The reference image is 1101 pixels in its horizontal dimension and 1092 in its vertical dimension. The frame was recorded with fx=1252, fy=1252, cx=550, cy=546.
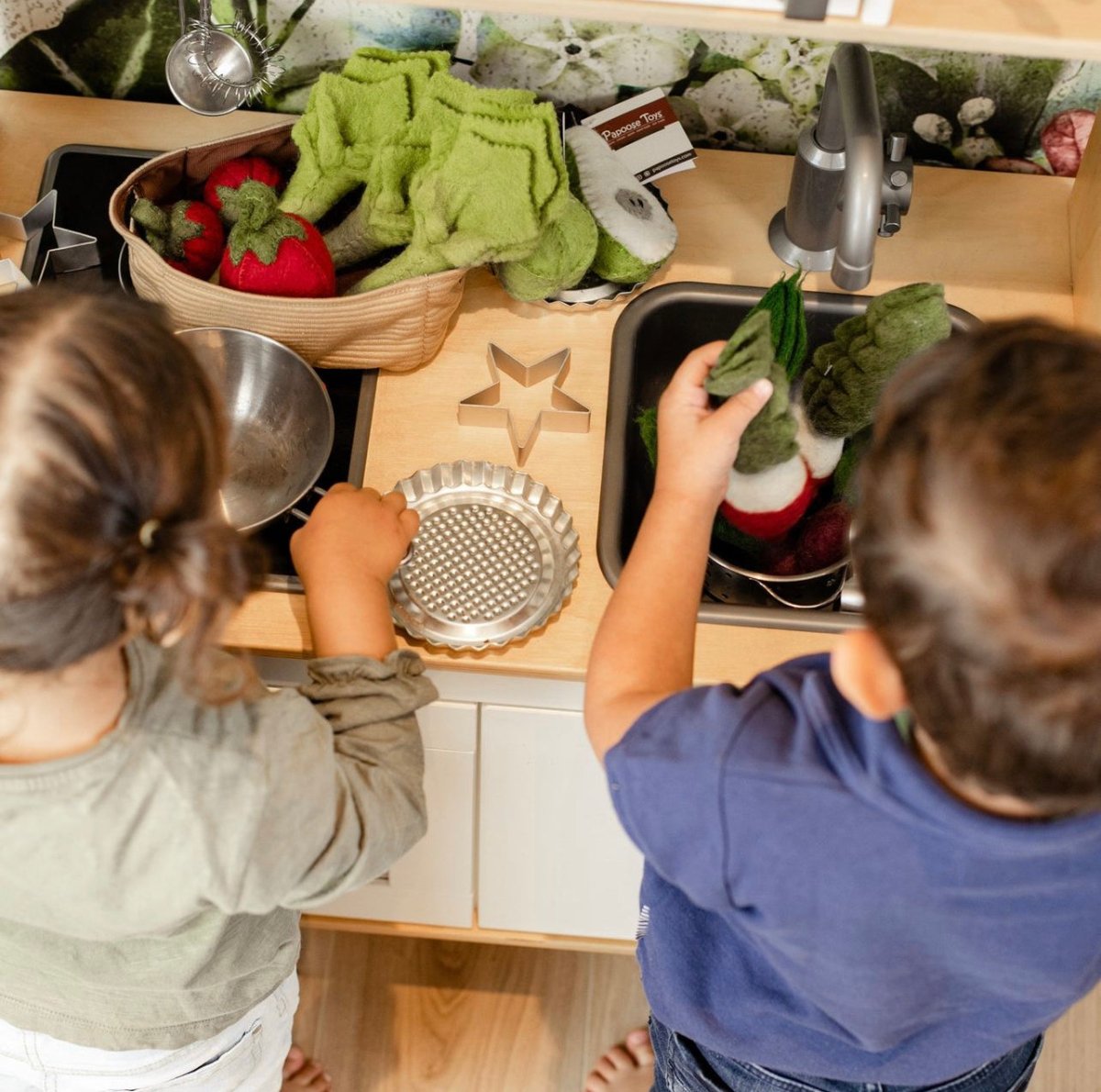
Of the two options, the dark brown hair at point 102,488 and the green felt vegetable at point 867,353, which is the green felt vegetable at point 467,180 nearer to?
the green felt vegetable at point 867,353

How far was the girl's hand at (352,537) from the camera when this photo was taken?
955mm

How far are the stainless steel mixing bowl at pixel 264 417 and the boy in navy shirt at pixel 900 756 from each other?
31 cm

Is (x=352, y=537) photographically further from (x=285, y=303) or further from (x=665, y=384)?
(x=665, y=384)

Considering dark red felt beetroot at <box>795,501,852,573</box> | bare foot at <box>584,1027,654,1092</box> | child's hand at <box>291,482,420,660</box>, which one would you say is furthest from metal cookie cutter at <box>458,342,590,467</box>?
bare foot at <box>584,1027,654,1092</box>

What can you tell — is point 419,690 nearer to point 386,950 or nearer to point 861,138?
point 861,138

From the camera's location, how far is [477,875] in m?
1.33

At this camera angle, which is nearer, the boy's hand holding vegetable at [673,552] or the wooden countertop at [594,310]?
the boy's hand holding vegetable at [673,552]

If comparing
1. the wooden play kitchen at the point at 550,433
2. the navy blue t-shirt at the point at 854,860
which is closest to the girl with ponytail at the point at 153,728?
the wooden play kitchen at the point at 550,433

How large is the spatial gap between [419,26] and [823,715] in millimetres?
817

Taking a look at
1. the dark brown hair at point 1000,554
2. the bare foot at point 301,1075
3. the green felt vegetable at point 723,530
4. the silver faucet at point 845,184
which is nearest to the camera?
the dark brown hair at point 1000,554

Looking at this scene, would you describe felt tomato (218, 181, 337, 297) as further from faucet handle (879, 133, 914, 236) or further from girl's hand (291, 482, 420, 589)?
faucet handle (879, 133, 914, 236)

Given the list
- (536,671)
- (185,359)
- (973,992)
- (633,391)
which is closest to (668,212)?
(633,391)

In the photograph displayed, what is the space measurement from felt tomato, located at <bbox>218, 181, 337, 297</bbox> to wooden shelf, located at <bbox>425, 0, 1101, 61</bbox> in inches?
9.8

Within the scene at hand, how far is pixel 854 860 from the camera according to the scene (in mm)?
695
